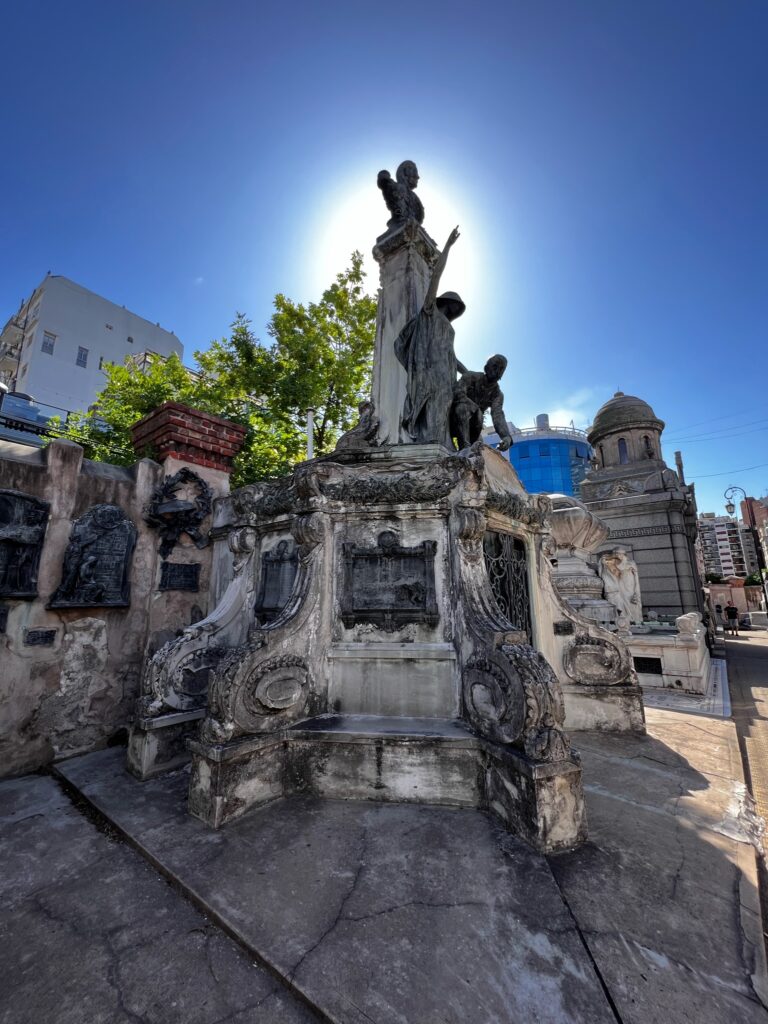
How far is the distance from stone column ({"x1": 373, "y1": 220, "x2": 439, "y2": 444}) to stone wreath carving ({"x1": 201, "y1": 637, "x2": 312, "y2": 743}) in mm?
3238

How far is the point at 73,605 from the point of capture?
373 cm

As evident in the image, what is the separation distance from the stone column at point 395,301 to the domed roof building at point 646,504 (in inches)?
572

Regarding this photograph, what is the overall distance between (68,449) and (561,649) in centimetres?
520

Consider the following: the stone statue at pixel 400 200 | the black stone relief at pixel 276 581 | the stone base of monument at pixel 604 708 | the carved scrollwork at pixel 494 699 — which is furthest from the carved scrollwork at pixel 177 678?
→ the stone statue at pixel 400 200

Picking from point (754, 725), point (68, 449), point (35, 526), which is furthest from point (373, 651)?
point (754, 725)

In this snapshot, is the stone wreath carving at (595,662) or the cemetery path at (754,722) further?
the stone wreath carving at (595,662)

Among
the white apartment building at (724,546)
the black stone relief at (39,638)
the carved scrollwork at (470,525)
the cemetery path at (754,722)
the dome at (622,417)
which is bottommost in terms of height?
the cemetery path at (754,722)

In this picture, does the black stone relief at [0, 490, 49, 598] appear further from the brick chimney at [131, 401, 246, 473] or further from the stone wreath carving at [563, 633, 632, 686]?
the stone wreath carving at [563, 633, 632, 686]

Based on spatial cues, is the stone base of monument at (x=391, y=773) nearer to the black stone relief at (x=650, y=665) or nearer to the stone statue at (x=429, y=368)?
the stone statue at (x=429, y=368)

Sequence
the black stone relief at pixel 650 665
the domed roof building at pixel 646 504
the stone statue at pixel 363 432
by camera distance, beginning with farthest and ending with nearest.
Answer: the domed roof building at pixel 646 504 < the black stone relief at pixel 650 665 < the stone statue at pixel 363 432

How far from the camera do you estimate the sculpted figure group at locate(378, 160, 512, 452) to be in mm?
4965

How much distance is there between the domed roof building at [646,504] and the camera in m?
17.1

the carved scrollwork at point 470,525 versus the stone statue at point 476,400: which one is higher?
the stone statue at point 476,400

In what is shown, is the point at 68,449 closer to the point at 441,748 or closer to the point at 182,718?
the point at 182,718
